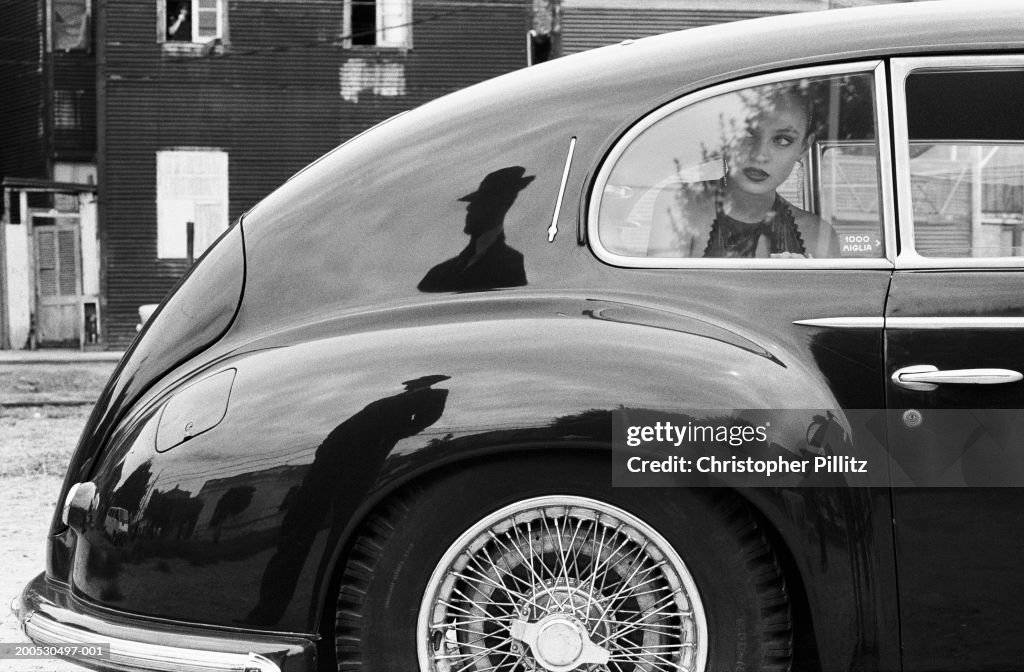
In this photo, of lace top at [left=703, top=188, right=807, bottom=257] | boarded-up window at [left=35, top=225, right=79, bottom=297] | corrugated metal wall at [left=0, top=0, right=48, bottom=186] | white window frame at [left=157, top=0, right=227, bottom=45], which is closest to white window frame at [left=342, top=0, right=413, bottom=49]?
white window frame at [left=157, top=0, right=227, bottom=45]

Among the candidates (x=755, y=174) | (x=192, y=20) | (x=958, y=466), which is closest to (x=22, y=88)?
(x=192, y=20)

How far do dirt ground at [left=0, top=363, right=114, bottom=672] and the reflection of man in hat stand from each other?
1930 millimetres

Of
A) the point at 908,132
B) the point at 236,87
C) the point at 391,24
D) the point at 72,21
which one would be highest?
the point at 72,21

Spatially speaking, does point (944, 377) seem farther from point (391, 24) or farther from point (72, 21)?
point (72, 21)

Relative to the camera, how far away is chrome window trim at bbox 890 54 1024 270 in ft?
8.14

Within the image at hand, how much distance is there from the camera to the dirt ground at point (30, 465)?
4.34 meters

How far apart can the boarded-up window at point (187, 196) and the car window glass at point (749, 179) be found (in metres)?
19.6

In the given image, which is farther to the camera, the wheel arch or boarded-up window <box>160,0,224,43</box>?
boarded-up window <box>160,0,224,43</box>

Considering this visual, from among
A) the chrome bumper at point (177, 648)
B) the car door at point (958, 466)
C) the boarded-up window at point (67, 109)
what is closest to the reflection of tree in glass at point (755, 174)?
the car door at point (958, 466)

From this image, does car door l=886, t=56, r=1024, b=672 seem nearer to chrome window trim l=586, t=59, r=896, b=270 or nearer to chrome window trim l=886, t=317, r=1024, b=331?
chrome window trim l=886, t=317, r=1024, b=331

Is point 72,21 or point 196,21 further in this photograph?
point 72,21

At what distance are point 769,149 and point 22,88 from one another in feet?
77.2

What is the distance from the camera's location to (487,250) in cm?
259

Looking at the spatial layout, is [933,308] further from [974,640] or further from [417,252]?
[417,252]
